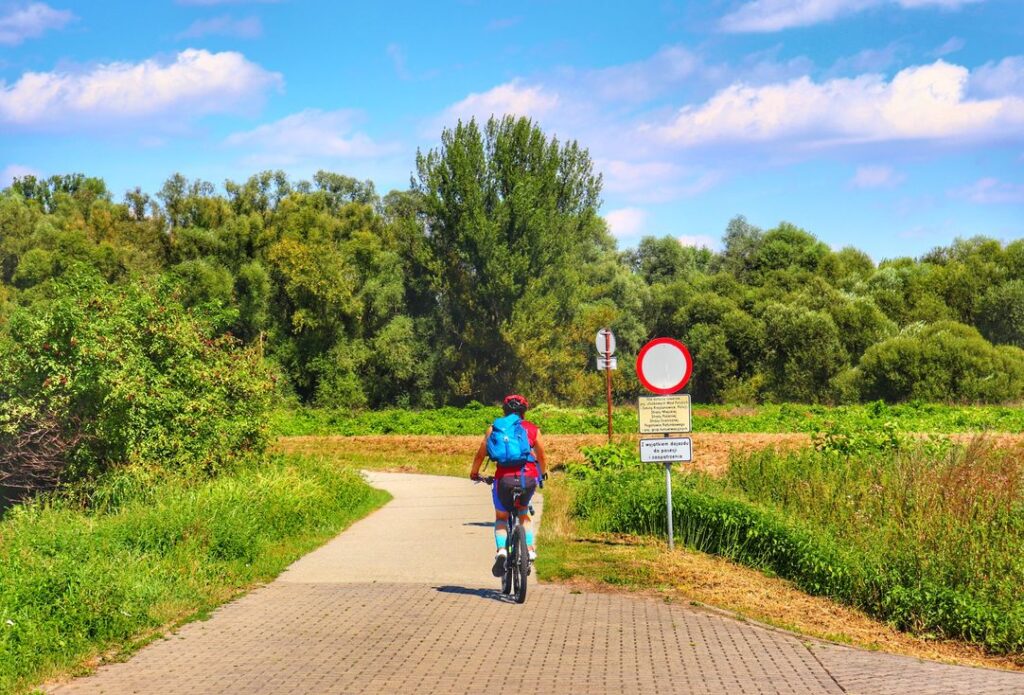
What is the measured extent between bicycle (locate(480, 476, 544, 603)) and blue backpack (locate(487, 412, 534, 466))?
0.25 meters

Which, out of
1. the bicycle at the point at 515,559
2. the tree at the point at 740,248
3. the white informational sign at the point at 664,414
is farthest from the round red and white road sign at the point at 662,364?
the tree at the point at 740,248

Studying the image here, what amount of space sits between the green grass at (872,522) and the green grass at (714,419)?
55.0 ft

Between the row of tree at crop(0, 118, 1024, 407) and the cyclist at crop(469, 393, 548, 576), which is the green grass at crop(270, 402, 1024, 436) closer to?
the row of tree at crop(0, 118, 1024, 407)

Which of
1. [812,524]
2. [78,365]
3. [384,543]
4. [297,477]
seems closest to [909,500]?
[812,524]

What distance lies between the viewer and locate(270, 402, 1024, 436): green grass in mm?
35531

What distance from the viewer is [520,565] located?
10.1 m

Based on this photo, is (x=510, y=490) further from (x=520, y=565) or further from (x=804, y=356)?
(x=804, y=356)

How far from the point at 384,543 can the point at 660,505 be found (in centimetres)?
354

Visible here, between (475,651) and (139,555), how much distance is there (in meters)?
4.53

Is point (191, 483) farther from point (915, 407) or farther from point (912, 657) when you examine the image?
point (915, 407)

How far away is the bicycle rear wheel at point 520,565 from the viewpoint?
1006 cm

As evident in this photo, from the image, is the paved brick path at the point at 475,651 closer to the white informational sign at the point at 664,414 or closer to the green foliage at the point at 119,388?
the white informational sign at the point at 664,414

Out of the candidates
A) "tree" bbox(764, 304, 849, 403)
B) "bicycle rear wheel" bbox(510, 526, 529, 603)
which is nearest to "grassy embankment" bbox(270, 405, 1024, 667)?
"bicycle rear wheel" bbox(510, 526, 529, 603)

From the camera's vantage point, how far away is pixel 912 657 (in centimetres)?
848
